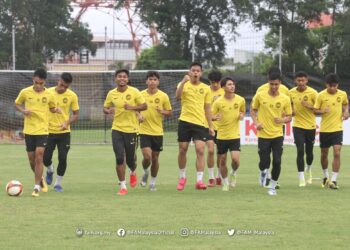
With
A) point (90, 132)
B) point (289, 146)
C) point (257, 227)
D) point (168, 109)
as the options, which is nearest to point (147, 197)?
point (168, 109)

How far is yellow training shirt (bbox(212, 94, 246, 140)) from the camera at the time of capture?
13.1m

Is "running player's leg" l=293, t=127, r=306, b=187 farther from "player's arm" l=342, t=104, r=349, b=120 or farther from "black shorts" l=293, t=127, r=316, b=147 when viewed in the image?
"player's arm" l=342, t=104, r=349, b=120

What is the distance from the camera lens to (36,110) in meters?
12.2

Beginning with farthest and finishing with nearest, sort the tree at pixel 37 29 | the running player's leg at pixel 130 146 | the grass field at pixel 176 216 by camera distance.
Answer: the tree at pixel 37 29 < the running player's leg at pixel 130 146 < the grass field at pixel 176 216

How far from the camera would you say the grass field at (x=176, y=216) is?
25.9 ft

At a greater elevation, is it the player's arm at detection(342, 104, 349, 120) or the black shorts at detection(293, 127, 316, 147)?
the player's arm at detection(342, 104, 349, 120)

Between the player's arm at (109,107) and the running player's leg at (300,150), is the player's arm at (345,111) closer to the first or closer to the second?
the running player's leg at (300,150)

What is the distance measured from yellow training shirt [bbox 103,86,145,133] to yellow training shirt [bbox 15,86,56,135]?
103 centimetres

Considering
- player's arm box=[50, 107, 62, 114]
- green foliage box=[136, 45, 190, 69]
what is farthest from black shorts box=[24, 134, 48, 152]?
green foliage box=[136, 45, 190, 69]

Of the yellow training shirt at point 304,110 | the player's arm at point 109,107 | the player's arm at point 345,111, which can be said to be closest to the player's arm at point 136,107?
the player's arm at point 109,107

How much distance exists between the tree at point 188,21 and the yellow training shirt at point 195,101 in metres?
37.0

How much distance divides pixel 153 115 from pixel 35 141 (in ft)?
7.11

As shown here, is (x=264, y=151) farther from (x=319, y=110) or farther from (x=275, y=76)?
(x=319, y=110)

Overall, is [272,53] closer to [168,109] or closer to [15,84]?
[15,84]
